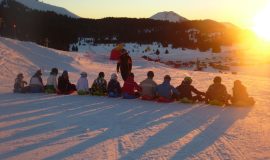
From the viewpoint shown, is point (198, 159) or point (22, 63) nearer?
point (198, 159)

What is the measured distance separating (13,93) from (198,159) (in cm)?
926

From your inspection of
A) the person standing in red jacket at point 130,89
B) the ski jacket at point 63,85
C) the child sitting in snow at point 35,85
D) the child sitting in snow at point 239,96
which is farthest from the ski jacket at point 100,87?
the child sitting in snow at point 239,96

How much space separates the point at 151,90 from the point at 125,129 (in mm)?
4574

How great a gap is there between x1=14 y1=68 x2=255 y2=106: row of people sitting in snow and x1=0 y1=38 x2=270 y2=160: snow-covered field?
1.31 ft

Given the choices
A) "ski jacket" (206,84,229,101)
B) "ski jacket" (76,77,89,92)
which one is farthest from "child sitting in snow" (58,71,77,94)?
"ski jacket" (206,84,229,101)

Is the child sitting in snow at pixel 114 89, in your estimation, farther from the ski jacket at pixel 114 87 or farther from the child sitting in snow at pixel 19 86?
the child sitting in snow at pixel 19 86

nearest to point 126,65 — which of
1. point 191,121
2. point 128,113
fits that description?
point 128,113

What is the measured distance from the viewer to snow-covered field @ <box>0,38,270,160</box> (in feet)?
23.5

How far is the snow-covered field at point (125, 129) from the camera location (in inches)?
281

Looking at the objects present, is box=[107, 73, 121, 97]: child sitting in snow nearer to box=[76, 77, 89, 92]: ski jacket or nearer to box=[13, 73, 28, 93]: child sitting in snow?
box=[76, 77, 89, 92]: ski jacket

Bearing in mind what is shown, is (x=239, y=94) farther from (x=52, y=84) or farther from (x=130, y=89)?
(x=52, y=84)

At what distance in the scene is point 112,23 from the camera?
11238 cm

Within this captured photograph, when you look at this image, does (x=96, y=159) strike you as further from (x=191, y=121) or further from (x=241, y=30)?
(x=241, y=30)

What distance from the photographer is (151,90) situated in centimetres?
1334
